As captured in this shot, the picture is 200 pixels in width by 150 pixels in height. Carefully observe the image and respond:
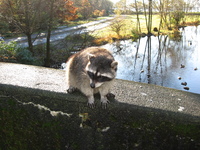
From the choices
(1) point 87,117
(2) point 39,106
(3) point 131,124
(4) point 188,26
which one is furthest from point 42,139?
(4) point 188,26

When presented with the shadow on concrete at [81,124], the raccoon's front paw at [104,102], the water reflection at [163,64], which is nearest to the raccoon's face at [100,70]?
the raccoon's front paw at [104,102]

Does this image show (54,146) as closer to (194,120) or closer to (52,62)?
(194,120)

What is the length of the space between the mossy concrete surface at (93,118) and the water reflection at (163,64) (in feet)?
11.6

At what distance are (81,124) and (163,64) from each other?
6.40m

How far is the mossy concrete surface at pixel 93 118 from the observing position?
2.25 meters

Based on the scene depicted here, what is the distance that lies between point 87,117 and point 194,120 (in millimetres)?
1258

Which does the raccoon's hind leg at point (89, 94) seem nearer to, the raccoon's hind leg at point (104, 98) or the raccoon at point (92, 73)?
the raccoon at point (92, 73)

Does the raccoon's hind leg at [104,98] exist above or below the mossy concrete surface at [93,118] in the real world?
above

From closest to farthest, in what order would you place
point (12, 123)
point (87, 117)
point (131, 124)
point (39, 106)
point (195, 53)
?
point (131, 124), point (87, 117), point (39, 106), point (12, 123), point (195, 53)

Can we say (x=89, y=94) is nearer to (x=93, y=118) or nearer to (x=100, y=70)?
(x=93, y=118)

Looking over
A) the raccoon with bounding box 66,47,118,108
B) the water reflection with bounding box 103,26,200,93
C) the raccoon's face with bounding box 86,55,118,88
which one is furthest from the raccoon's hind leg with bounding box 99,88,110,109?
the water reflection with bounding box 103,26,200,93

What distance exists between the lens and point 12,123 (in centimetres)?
292


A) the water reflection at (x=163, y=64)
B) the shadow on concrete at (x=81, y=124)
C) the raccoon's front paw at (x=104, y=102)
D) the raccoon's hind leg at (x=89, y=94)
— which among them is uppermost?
the raccoon's hind leg at (x=89, y=94)

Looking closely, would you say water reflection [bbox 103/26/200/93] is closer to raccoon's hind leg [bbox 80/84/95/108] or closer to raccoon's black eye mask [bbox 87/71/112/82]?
raccoon's hind leg [bbox 80/84/95/108]
